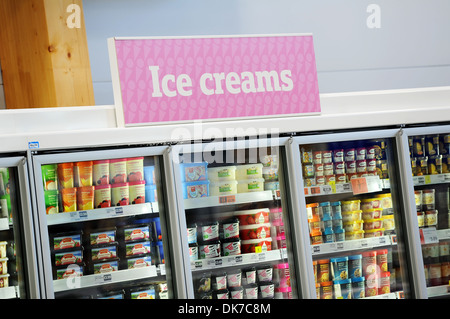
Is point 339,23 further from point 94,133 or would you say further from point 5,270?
point 5,270

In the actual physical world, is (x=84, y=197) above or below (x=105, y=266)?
above

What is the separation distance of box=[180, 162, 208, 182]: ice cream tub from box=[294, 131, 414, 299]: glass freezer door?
1.91 feet

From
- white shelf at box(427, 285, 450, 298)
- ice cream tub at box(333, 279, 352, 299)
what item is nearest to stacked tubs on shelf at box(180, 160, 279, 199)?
ice cream tub at box(333, 279, 352, 299)

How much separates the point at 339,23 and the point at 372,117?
1995 millimetres

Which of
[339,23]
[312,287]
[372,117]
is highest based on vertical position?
[339,23]

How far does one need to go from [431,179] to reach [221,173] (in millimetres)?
1225

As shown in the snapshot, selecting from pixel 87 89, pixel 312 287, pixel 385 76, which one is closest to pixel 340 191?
pixel 312 287

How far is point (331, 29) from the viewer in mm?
4781

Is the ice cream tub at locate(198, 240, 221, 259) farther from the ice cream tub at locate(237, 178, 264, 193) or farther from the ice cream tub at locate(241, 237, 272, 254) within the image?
the ice cream tub at locate(237, 178, 264, 193)

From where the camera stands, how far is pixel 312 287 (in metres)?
2.95

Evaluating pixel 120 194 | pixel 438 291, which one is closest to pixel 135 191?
pixel 120 194

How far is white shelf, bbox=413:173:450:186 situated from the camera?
10.6ft

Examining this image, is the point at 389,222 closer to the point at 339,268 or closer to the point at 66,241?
the point at 339,268

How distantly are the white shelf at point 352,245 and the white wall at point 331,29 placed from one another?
184cm
